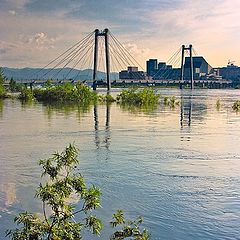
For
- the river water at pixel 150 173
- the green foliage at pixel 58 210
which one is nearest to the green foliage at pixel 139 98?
the river water at pixel 150 173

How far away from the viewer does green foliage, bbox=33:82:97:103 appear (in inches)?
3184

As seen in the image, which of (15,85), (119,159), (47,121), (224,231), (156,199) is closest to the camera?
(224,231)

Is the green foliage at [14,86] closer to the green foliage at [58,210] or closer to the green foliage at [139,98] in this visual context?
the green foliage at [139,98]

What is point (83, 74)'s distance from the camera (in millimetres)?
171500

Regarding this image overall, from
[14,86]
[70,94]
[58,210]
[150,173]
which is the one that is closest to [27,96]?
[70,94]

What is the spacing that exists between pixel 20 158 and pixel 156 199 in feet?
30.6

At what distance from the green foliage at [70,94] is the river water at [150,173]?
4638cm

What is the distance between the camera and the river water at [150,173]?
12812 millimetres

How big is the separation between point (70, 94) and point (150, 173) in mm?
65516

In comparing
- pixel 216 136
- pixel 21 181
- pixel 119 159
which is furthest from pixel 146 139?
pixel 21 181

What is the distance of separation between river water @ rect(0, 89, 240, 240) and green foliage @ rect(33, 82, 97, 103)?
4638cm

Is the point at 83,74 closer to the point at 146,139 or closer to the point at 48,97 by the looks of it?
the point at 48,97

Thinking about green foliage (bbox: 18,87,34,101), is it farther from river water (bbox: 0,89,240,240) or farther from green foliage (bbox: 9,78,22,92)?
river water (bbox: 0,89,240,240)

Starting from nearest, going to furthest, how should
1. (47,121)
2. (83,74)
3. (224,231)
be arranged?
(224,231) → (47,121) → (83,74)
